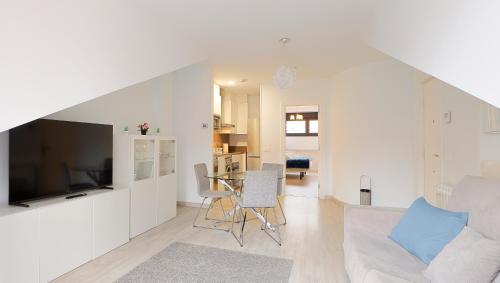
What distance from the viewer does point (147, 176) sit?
142 inches

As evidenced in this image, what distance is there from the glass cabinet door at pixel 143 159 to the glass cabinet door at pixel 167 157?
0.98ft

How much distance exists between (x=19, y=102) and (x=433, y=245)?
2.73 meters

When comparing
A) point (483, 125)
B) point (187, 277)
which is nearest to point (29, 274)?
point (187, 277)

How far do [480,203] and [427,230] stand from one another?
14.1 inches

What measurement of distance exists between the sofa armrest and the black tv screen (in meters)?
2.73

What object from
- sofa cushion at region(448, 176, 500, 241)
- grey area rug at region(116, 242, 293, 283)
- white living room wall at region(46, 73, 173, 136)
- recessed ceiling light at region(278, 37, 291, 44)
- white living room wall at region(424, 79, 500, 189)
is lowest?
grey area rug at region(116, 242, 293, 283)

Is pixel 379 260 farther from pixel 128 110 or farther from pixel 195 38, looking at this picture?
pixel 128 110

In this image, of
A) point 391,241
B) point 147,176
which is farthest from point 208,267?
point 147,176

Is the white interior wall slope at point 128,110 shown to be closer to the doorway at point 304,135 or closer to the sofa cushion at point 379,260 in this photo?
the sofa cushion at point 379,260

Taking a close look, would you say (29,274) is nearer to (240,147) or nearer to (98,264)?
(98,264)

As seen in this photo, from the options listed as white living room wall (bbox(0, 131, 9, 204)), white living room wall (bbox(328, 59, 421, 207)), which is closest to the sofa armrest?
white living room wall (bbox(328, 59, 421, 207))

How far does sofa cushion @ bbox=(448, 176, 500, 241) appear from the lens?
146 centimetres

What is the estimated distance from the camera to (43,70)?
5.38ft

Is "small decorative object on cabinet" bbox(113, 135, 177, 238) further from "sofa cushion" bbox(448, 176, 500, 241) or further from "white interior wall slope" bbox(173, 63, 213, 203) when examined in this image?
"sofa cushion" bbox(448, 176, 500, 241)
